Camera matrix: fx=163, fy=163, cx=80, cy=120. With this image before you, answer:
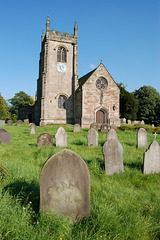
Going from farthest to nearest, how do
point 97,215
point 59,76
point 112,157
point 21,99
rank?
1. point 21,99
2. point 59,76
3. point 112,157
4. point 97,215

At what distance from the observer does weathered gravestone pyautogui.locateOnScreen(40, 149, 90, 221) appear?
102 inches

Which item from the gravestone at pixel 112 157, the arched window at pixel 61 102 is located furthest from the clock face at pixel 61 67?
the gravestone at pixel 112 157

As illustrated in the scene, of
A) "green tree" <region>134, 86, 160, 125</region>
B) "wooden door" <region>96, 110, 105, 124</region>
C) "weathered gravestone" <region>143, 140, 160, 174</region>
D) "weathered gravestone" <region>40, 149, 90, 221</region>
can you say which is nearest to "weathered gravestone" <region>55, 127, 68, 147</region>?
"weathered gravestone" <region>143, 140, 160, 174</region>

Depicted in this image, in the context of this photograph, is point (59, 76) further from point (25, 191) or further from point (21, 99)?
point (21, 99)

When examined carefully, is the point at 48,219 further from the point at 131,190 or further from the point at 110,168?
the point at 110,168

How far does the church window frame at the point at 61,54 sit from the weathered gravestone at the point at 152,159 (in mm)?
23177

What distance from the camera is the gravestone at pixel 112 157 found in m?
4.79

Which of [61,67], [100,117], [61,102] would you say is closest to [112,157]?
[100,117]

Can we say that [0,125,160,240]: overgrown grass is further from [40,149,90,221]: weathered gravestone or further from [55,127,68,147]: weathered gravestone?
[55,127,68,147]: weathered gravestone

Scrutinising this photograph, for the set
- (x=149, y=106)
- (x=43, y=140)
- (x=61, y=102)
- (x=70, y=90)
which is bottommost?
(x=43, y=140)

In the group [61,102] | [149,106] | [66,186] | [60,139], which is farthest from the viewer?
[149,106]

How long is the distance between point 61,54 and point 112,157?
23.7 metres

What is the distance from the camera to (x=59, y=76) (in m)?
25.0

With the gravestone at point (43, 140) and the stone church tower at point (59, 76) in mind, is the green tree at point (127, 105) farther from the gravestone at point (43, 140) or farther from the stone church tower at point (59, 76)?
the gravestone at point (43, 140)
